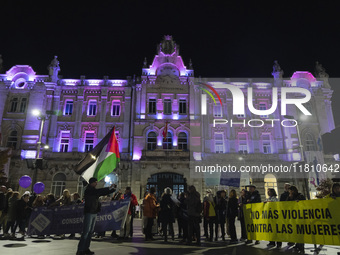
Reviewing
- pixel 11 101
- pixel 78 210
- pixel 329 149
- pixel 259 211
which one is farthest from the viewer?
pixel 11 101

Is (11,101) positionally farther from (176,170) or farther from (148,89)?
(176,170)

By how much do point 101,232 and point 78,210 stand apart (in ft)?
4.21

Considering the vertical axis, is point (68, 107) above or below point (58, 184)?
above

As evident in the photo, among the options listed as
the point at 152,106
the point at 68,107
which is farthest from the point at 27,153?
the point at 152,106

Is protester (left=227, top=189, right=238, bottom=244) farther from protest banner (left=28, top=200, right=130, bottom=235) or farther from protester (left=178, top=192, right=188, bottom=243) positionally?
protest banner (left=28, top=200, right=130, bottom=235)

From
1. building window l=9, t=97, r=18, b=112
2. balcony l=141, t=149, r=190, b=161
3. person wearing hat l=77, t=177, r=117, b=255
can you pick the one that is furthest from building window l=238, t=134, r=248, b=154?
building window l=9, t=97, r=18, b=112

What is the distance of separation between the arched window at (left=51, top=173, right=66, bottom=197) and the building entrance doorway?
29.5 ft

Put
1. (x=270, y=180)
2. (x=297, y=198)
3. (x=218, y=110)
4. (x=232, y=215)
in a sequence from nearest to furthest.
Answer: (x=297, y=198) < (x=232, y=215) < (x=270, y=180) < (x=218, y=110)

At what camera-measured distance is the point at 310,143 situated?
29.7 metres

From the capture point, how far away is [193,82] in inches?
1203

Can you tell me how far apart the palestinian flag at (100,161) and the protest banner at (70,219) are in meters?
1.37

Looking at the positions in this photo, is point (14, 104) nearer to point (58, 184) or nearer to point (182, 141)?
point (58, 184)

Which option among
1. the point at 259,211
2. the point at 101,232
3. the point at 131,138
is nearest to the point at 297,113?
the point at 131,138

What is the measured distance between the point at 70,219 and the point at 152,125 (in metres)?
19.0
